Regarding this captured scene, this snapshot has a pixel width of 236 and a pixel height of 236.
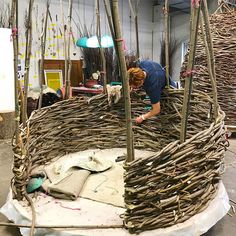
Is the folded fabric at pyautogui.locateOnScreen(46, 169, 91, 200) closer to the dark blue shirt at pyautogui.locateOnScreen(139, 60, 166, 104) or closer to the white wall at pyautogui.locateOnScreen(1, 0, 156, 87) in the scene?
the dark blue shirt at pyautogui.locateOnScreen(139, 60, 166, 104)

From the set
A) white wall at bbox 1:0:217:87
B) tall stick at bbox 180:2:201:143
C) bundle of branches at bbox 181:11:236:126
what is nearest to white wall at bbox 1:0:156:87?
white wall at bbox 1:0:217:87

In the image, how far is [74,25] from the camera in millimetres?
4852

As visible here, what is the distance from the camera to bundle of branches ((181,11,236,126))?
3.01 meters

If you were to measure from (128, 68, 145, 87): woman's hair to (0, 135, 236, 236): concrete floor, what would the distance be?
2.82ft

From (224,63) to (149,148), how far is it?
4.76 feet

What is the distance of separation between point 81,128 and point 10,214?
95 centimetres

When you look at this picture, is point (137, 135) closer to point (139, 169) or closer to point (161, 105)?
point (161, 105)

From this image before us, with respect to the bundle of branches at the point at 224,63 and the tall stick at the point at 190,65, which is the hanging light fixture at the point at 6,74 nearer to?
the bundle of branches at the point at 224,63

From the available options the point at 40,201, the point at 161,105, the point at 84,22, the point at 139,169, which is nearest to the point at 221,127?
the point at 139,169

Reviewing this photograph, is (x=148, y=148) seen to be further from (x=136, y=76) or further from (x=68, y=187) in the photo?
(x=68, y=187)

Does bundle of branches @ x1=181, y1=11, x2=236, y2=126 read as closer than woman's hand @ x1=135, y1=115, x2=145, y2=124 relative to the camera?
No

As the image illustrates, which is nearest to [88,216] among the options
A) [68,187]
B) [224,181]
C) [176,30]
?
[68,187]

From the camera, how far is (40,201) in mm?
1406

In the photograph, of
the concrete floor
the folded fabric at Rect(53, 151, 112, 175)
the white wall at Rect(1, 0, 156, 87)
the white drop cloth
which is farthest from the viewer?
the white wall at Rect(1, 0, 156, 87)
